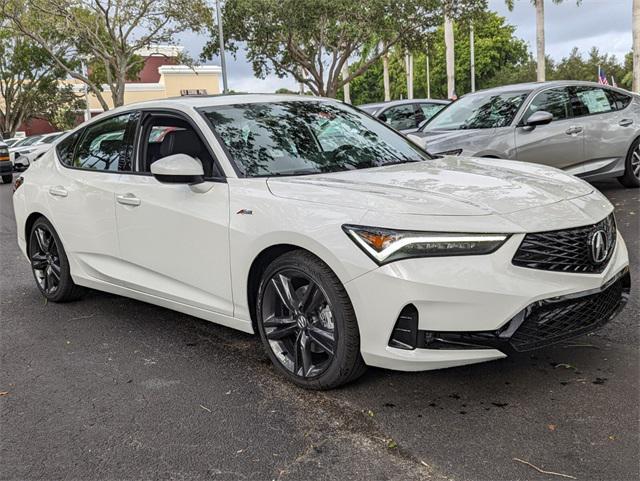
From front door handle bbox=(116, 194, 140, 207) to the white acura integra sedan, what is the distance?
12mm

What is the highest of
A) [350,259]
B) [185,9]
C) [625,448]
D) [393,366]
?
[185,9]

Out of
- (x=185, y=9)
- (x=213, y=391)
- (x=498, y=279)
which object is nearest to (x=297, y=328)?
(x=213, y=391)

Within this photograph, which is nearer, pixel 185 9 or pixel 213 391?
pixel 213 391

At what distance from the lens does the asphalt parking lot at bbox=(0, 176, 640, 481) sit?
Result: 2828 millimetres

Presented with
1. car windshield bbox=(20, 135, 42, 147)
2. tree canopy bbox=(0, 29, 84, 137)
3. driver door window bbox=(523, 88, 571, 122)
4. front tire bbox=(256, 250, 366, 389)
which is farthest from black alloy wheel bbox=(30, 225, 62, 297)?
tree canopy bbox=(0, 29, 84, 137)

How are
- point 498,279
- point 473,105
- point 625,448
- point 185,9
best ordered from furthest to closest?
point 185,9, point 473,105, point 498,279, point 625,448

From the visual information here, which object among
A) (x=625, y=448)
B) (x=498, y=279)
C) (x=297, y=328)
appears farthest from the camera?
(x=297, y=328)

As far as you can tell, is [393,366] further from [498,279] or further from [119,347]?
[119,347]

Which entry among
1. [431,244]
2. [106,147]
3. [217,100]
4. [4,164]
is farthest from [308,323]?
[4,164]

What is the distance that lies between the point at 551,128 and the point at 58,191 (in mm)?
6128

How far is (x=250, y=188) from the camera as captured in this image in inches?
149

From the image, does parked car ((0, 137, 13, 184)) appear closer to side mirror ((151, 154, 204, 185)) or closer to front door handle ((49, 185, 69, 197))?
front door handle ((49, 185, 69, 197))

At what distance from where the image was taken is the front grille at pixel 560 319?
309 centimetres

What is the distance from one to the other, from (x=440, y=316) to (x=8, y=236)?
8356 mm
